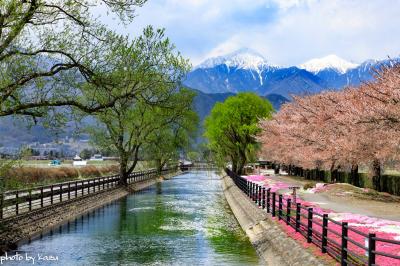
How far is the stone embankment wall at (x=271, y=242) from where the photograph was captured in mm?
20031

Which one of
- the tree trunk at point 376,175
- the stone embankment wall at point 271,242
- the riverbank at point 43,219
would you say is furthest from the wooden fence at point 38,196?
the tree trunk at point 376,175

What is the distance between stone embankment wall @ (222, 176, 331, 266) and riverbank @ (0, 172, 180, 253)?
44.6 ft

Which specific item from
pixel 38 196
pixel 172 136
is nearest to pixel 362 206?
pixel 38 196

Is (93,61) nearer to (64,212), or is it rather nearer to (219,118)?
(64,212)

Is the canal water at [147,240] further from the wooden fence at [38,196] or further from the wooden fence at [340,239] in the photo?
the wooden fence at [340,239]

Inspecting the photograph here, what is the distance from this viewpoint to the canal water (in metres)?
25.4

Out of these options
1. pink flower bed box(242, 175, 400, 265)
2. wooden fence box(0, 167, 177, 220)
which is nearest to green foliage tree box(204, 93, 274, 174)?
wooden fence box(0, 167, 177, 220)

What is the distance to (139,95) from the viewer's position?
33812 millimetres

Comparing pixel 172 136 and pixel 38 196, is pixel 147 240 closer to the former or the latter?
pixel 38 196

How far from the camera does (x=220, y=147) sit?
99312 millimetres

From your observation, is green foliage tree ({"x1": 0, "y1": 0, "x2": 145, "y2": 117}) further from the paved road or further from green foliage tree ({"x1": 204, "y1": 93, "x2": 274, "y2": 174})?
green foliage tree ({"x1": 204, "y1": 93, "x2": 274, "y2": 174})

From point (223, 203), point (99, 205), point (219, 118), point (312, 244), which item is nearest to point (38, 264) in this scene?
point (312, 244)

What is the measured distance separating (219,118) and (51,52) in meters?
64.2

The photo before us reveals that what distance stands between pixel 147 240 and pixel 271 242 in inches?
358
